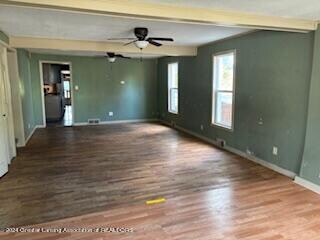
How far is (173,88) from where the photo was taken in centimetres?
839

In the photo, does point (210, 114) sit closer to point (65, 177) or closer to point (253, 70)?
point (253, 70)

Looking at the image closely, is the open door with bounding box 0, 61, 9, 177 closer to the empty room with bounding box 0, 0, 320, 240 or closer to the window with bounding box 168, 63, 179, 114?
the empty room with bounding box 0, 0, 320, 240

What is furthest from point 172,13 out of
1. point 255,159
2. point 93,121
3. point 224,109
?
point 93,121

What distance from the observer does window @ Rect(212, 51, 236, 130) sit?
5.46 m

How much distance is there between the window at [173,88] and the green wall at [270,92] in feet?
7.15

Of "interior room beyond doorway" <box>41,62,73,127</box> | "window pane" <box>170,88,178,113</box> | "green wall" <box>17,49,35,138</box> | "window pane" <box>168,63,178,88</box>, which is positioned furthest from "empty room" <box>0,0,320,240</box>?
"interior room beyond doorway" <box>41,62,73,127</box>

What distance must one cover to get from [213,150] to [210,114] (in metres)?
1.07

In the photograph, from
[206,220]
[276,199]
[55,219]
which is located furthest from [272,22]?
[55,219]

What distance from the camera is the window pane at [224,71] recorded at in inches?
216

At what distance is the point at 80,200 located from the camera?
3.18 metres

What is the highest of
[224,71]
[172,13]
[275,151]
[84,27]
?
[84,27]

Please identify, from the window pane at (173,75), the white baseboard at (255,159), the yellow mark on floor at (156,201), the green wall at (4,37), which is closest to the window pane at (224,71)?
the white baseboard at (255,159)

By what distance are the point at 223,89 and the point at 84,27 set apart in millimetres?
3301

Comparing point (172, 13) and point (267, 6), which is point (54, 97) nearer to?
point (172, 13)
